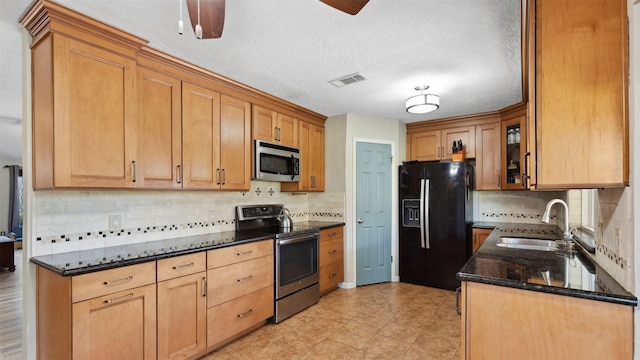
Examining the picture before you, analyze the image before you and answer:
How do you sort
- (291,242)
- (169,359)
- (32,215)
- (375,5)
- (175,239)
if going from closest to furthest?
(375,5)
(32,215)
(169,359)
(175,239)
(291,242)

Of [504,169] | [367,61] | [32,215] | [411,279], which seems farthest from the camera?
[411,279]

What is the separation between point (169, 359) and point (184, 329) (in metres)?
0.20

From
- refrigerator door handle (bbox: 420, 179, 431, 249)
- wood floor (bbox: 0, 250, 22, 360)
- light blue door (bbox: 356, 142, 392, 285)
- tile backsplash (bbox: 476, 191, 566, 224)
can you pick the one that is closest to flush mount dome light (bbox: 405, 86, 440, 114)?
light blue door (bbox: 356, 142, 392, 285)

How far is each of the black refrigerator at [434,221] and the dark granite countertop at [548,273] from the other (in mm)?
1779

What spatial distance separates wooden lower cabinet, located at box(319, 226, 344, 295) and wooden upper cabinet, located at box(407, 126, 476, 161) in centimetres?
168

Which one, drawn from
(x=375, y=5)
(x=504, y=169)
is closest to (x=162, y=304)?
(x=375, y=5)

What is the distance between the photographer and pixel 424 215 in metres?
4.20

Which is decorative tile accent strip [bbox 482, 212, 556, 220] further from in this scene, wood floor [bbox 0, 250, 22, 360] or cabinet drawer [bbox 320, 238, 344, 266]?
wood floor [bbox 0, 250, 22, 360]

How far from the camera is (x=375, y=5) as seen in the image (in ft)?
5.69

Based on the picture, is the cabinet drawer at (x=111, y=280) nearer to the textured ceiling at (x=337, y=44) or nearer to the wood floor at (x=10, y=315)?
the wood floor at (x=10, y=315)

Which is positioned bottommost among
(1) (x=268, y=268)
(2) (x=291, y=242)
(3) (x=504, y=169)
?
(1) (x=268, y=268)

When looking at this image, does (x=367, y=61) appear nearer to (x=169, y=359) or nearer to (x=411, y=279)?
(x=169, y=359)

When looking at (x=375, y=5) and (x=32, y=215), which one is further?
(x=32, y=215)

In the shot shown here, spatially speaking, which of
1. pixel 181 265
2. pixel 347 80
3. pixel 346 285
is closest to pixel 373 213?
pixel 346 285
